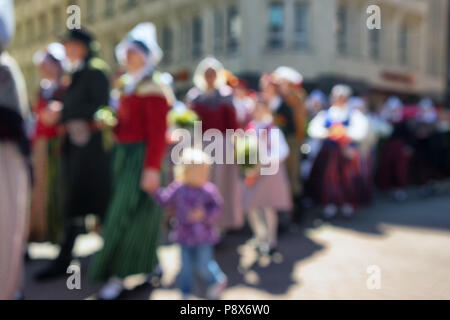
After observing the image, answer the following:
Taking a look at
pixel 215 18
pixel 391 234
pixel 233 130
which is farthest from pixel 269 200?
pixel 215 18

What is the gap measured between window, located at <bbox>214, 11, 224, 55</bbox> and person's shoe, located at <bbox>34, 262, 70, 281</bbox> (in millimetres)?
17848

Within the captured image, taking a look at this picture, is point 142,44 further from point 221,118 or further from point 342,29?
point 342,29

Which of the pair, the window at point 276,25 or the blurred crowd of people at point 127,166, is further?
the window at point 276,25

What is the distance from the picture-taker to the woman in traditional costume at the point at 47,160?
5.00m

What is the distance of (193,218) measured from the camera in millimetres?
3598

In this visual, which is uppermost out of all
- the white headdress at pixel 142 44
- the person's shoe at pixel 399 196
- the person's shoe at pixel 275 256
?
the white headdress at pixel 142 44

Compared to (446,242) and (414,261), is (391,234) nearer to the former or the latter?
(446,242)

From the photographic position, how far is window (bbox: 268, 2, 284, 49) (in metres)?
20.1

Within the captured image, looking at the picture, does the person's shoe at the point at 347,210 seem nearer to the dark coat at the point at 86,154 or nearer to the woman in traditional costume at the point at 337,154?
the woman in traditional costume at the point at 337,154

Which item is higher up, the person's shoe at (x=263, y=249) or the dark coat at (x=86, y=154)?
the dark coat at (x=86, y=154)

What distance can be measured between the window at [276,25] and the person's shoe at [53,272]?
16.9 m

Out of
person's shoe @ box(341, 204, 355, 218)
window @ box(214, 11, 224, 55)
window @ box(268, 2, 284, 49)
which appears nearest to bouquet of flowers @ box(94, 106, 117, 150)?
person's shoe @ box(341, 204, 355, 218)

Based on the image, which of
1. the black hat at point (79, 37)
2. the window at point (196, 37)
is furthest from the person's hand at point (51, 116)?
the window at point (196, 37)

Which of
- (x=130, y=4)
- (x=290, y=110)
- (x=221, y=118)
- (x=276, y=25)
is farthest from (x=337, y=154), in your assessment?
(x=130, y=4)
